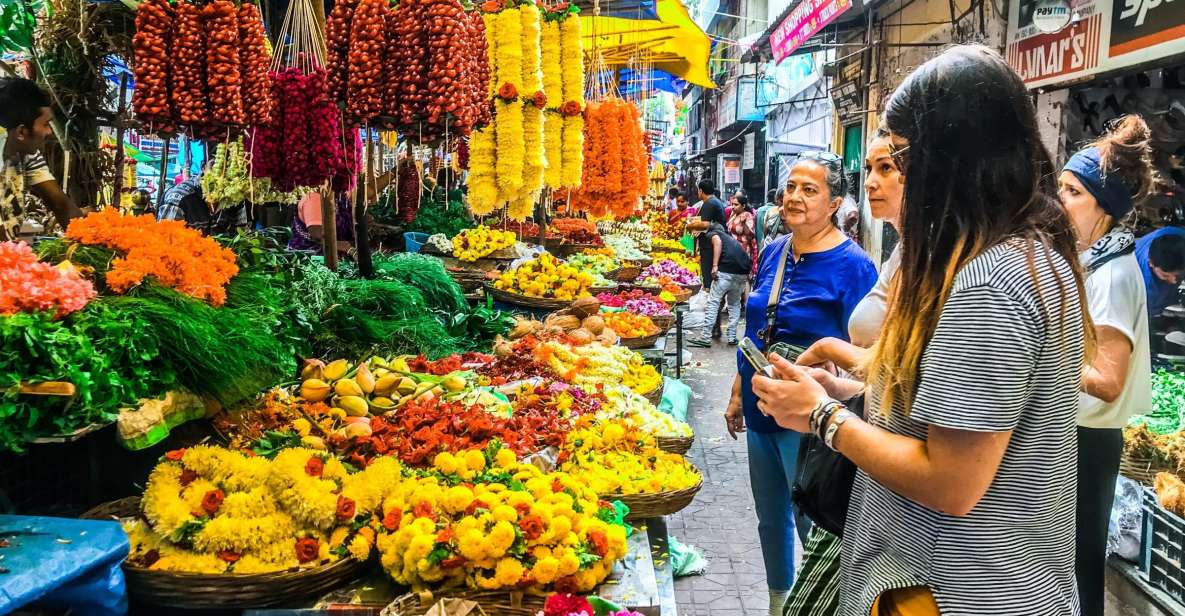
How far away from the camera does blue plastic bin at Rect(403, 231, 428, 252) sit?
8406mm

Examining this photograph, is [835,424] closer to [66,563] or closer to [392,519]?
[392,519]

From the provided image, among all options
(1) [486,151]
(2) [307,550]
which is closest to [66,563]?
(2) [307,550]

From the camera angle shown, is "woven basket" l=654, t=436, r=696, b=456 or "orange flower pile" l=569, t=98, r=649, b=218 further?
"orange flower pile" l=569, t=98, r=649, b=218

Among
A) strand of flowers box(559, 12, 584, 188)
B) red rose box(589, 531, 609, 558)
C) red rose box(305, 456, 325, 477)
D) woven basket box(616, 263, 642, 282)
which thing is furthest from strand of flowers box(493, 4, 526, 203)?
woven basket box(616, 263, 642, 282)

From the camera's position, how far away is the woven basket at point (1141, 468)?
4160 mm

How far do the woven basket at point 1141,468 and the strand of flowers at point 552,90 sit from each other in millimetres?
4040

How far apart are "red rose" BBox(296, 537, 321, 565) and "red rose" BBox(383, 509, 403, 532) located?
22 cm

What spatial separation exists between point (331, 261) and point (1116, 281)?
3.95m

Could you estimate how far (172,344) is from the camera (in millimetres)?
2715

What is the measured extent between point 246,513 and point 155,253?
3.37ft

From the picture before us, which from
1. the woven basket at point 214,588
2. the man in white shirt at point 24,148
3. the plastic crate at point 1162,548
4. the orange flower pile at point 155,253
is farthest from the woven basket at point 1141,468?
the man in white shirt at point 24,148

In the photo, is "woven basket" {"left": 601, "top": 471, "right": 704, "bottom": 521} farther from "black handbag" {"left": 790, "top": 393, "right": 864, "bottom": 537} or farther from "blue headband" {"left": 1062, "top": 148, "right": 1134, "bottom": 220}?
"blue headband" {"left": 1062, "top": 148, "right": 1134, "bottom": 220}

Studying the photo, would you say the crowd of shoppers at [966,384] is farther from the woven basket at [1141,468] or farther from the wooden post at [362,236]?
the wooden post at [362,236]

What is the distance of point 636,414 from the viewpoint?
423 centimetres
